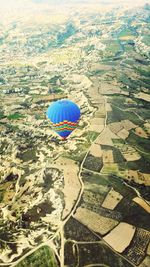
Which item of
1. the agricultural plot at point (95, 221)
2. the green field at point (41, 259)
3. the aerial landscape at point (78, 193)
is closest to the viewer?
the green field at point (41, 259)

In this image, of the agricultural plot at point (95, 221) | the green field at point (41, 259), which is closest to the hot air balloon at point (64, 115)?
the agricultural plot at point (95, 221)

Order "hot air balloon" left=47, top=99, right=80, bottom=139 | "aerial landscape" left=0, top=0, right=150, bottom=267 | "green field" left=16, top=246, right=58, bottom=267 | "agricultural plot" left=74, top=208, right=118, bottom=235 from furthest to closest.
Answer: "hot air balloon" left=47, top=99, right=80, bottom=139 → "agricultural plot" left=74, top=208, right=118, bottom=235 → "aerial landscape" left=0, top=0, right=150, bottom=267 → "green field" left=16, top=246, right=58, bottom=267

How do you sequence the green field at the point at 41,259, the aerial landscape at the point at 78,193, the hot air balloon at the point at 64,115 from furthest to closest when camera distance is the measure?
the hot air balloon at the point at 64,115 → the aerial landscape at the point at 78,193 → the green field at the point at 41,259

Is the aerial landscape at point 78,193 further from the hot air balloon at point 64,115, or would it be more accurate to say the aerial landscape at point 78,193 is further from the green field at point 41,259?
the hot air balloon at point 64,115

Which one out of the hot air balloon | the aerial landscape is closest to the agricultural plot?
the aerial landscape

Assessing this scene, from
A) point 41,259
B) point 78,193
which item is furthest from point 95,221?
point 41,259

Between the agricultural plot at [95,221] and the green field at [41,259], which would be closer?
the green field at [41,259]

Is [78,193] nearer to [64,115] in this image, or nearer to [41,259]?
[41,259]

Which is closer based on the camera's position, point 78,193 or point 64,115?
point 78,193

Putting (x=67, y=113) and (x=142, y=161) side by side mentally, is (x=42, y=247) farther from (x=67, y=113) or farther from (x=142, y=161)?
(x=142, y=161)

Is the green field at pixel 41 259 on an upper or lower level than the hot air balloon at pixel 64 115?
lower

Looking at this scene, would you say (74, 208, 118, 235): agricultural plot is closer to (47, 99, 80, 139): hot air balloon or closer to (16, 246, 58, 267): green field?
(16, 246, 58, 267): green field

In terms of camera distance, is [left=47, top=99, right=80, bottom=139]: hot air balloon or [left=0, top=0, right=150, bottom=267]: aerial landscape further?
[left=47, top=99, right=80, bottom=139]: hot air balloon
